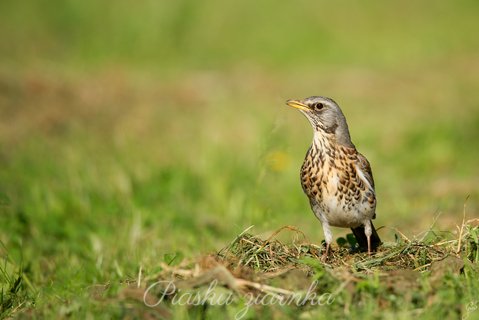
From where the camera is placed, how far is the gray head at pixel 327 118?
653 cm

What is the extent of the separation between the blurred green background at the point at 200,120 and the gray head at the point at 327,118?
0.47m

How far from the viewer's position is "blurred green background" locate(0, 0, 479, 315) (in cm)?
861

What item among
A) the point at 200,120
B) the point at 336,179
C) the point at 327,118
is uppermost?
the point at 327,118

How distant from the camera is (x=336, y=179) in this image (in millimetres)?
6297

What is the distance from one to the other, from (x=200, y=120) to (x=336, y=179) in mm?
7627

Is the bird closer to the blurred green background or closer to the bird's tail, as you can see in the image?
the bird's tail

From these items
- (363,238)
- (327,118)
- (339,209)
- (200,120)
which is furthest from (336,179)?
(200,120)

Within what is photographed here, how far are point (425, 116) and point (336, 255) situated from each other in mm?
8735

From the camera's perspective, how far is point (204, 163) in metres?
11.1

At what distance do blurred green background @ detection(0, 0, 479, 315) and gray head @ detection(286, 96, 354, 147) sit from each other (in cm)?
47

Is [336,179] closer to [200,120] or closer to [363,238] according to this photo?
[363,238]

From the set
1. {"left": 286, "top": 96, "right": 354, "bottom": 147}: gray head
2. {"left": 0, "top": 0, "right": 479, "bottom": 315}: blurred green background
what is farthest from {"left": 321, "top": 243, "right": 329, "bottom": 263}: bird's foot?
{"left": 286, "top": 96, "right": 354, "bottom": 147}: gray head

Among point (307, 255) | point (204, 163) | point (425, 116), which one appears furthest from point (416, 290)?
point (425, 116)

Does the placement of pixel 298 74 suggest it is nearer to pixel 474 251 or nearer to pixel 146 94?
pixel 146 94
